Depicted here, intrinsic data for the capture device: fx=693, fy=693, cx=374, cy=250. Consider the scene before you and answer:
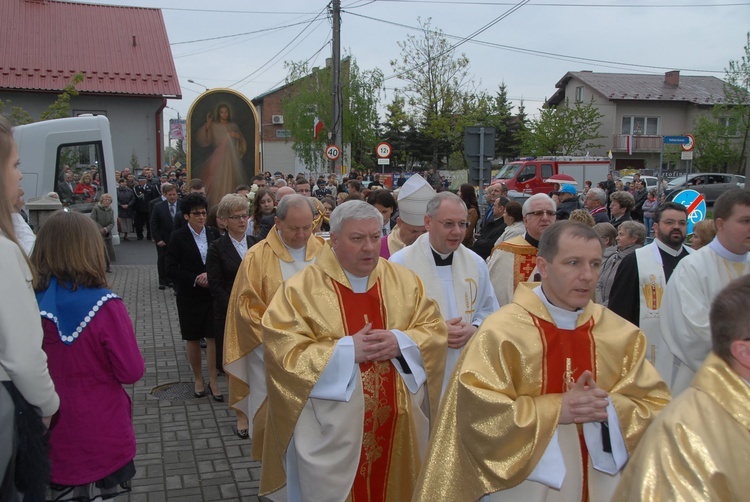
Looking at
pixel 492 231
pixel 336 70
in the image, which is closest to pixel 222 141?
pixel 492 231

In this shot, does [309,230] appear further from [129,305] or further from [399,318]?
[129,305]

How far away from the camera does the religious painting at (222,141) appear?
1067 cm

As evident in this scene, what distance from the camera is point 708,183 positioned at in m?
31.8

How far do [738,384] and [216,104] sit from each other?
9.83 meters

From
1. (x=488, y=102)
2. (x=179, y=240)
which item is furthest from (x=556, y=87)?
(x=179, y=240)

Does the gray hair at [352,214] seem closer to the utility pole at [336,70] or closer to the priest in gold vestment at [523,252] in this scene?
the priest in gold vestment at [523,252]

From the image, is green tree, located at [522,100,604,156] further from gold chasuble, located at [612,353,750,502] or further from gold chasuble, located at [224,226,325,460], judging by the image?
gold chasuble, located at [612,353,750,502]

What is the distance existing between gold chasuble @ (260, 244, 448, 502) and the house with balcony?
154 ft

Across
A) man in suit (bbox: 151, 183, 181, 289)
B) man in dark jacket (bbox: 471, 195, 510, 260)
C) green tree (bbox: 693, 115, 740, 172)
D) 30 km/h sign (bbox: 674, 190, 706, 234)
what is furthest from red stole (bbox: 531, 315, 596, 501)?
green tree (bbox: 693, 115, 740, 172)

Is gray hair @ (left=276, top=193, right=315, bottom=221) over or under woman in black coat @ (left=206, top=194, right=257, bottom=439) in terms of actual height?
over

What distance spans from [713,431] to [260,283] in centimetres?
362

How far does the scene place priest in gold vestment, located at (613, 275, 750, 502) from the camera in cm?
178

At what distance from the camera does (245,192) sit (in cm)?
1046

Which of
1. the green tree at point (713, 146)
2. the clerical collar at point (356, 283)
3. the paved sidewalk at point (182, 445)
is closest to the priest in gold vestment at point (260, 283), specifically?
the paved sidewalk at point (182, 445)
